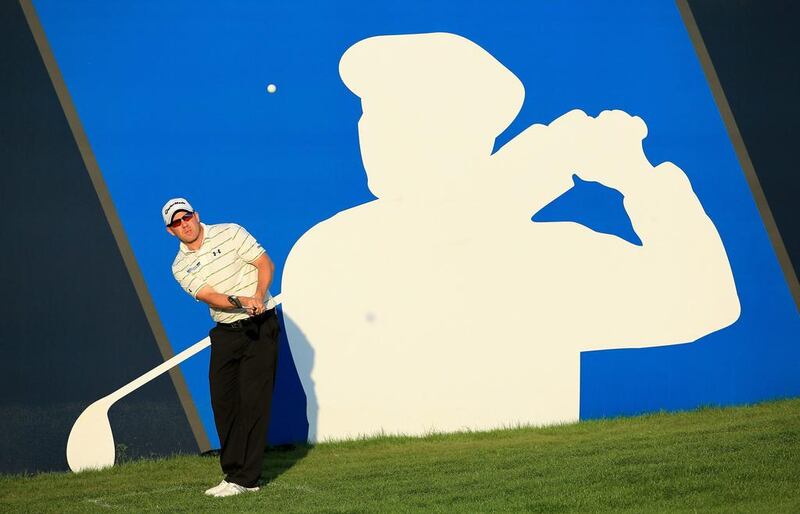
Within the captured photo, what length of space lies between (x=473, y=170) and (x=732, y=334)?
76.0 inches

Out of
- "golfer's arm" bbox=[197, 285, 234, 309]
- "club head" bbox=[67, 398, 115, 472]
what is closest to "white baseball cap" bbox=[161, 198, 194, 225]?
"golfer's arm" bbox=[197, 285, 234, 309]

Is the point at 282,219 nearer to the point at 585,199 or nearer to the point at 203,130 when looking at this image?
the point at 203,130

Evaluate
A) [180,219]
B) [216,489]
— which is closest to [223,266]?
[180,219]

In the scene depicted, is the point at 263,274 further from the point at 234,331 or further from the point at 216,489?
the point at 216,489

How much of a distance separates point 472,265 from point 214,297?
2.05m

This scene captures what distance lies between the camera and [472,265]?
7.09m

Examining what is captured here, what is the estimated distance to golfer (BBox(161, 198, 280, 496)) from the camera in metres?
5.59

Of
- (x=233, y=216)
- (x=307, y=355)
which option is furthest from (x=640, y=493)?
(x=233, y=216)

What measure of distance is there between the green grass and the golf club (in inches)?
4.7

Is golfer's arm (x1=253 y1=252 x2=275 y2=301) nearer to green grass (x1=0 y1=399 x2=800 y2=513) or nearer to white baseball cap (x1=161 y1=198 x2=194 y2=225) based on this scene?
white baseball cap (x1=161 y1=198 x2=194 y2=225)

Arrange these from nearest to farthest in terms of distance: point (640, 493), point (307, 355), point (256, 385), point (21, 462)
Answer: point (640, 493)
point (256, 385)
point (21, 462)
point (307, 355)

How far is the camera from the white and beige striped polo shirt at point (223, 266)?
18.4 feet

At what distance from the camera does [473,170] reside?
23.4ft

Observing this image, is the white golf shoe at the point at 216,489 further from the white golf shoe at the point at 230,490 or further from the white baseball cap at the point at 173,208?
the white baseball cap at the point at 173,208
